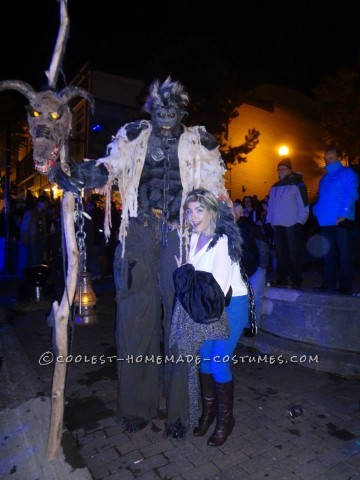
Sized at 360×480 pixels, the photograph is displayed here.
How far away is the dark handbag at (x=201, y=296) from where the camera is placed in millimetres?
2764

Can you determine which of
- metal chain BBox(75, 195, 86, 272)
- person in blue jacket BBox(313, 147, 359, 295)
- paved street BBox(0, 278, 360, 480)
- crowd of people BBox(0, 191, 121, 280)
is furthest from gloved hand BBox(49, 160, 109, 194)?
crowd of people BBox(0, 191, 121, 280)

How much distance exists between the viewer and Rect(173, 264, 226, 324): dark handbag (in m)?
2.76

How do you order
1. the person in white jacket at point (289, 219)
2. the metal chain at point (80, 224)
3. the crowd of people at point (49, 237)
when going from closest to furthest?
the metal chain at point (80, 224) < the person in white jacket at point (289, 219) < the crowd of people at point (49, 237)

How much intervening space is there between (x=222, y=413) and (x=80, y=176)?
2166mm

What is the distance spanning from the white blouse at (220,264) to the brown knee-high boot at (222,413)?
739 millimetres

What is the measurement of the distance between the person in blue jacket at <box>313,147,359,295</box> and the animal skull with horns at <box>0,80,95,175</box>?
408cm

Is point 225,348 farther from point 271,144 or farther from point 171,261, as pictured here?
point 271,144

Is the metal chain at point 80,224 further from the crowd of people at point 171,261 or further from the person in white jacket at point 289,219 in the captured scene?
the person in white jacket at point 289,219

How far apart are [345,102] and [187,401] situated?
84.3 feet

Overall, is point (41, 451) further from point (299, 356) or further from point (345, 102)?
point (345, 102)

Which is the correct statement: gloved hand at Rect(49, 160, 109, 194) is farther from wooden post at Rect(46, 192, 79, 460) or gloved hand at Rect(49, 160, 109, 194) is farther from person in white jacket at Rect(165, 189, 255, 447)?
person in white jacket at Rect(165, 189, 255, 447)

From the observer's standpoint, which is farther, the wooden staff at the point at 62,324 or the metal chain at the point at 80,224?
the metal chain at the point at 80,224

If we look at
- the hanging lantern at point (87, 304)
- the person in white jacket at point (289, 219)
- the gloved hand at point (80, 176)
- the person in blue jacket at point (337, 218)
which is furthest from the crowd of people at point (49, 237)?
the gloved hand at point (80, 176)

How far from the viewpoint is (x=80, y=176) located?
2896mm
